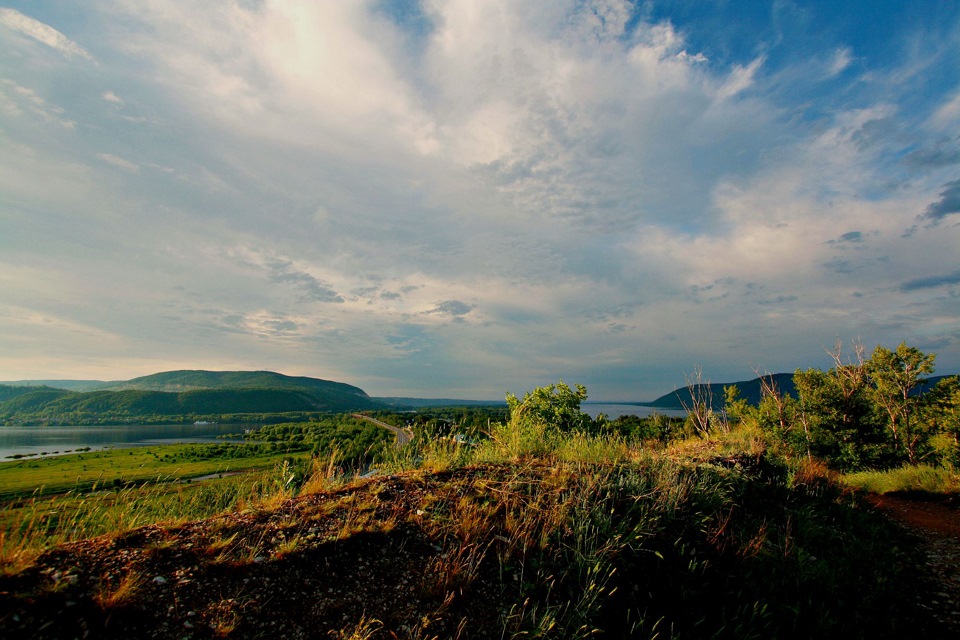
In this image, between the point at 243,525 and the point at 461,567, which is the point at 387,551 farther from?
the point at 243,525

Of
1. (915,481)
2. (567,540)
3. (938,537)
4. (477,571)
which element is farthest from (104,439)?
(915,481)

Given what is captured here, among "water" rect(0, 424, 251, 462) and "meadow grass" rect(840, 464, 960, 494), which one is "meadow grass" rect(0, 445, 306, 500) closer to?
"water" rect(0, 424, 251, 462)

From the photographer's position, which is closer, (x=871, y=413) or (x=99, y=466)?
(x=871, y=413)

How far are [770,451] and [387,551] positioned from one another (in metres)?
15.3

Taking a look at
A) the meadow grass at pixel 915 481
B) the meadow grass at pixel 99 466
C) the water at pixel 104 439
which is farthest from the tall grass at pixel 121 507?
the water at pixel 104 439

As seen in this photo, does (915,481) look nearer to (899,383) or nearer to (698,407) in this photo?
(698,407)

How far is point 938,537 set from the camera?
10094mm

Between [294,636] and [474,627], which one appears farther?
[474,627]

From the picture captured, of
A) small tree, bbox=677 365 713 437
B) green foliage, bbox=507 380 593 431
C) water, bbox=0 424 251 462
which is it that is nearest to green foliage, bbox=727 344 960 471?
small tree, bbox=677 365 713 437

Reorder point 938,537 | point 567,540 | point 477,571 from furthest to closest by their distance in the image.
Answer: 1. point 938,537
2. point 567,540
3. point 477,571

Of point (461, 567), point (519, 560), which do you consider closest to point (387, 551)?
point (461, 567)

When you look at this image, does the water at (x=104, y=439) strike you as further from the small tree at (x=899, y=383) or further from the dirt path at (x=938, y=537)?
the small tree at (x=899, y=383)

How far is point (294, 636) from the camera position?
3.36m

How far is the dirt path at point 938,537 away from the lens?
6.65 metres
